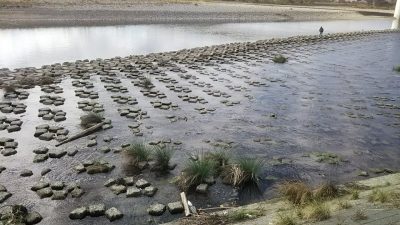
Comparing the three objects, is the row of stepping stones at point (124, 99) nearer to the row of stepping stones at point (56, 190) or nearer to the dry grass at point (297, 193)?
the row of stepping stones at point (56, 190)

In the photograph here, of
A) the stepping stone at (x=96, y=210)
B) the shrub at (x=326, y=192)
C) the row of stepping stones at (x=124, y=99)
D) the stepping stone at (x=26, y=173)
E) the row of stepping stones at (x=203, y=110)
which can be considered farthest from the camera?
the row of stepping stones at (x=124, y=99)

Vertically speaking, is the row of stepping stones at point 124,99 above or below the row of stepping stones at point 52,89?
below

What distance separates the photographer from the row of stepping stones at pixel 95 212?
7.28 m

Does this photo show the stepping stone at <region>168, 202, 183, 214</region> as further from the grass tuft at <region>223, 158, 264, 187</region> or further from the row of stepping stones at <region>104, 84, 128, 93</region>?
the row of stepping stones at <region>104, 84, 128, 93</region>

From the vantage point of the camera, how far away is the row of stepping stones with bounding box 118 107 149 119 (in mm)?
13234

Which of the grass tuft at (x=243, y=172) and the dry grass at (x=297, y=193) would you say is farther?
the grass tuft at (x=243, y=172)

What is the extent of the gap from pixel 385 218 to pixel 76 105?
36.2ft

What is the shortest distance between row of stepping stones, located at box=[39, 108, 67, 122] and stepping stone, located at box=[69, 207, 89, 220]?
19.0 feet

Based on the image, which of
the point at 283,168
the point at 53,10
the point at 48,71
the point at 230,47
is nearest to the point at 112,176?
the point at 283,168

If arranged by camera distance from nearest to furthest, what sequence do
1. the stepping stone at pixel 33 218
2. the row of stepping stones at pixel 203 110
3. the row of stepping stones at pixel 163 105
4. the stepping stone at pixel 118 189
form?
the stepping stone at pixel 33 218 → the stepping stone at pixel 118 189 → the row of stepping stones at pixel 203 110 → the row of stepping stones at pixel 163 105

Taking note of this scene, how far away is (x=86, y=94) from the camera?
15656 millimetres

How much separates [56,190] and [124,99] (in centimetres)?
728

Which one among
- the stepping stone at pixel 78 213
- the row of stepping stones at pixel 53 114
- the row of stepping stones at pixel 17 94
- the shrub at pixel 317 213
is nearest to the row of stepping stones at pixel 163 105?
the row of stepping stones at pixel 53 114

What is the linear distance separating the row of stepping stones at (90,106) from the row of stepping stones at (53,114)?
0.82 m
